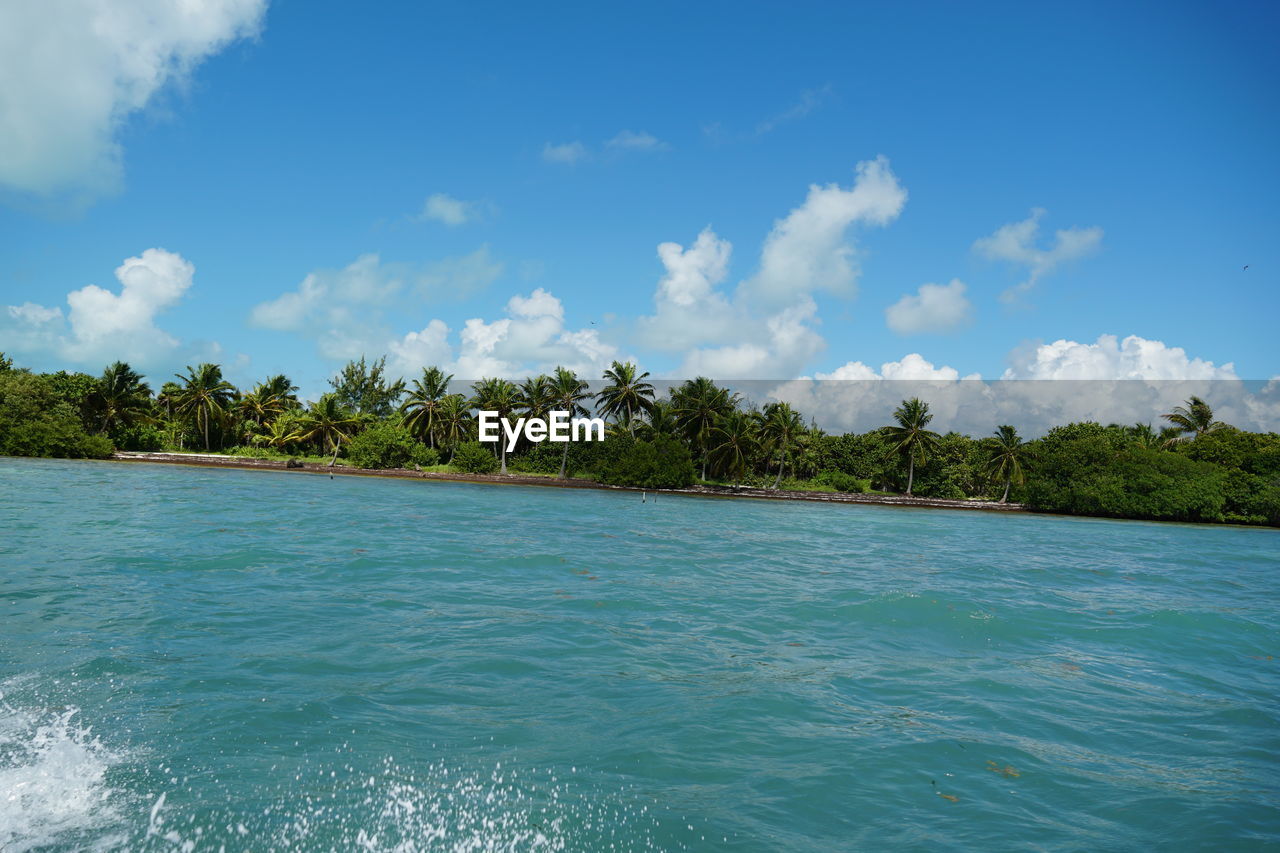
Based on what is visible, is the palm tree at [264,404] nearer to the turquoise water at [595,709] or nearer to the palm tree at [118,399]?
the palm tree at [118,399]

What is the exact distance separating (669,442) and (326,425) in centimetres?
3718

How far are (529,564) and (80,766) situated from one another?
518 inches

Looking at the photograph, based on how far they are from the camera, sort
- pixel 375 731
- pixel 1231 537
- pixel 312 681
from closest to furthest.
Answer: pixel 375 731 < pixel 312 681 < pixel 1231 537

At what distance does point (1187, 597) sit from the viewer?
19.3 metres

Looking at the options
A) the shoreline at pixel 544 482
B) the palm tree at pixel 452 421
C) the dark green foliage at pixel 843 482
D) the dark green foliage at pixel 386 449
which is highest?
the palm tree at pixel 452 421

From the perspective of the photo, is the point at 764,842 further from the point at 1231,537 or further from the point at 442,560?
the point at 1231,537

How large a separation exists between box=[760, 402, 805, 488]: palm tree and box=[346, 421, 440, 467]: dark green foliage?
37.0m

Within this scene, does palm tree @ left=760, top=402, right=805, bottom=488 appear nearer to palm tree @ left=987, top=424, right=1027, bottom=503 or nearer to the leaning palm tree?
palm tree @ left=987, top=424, right=1027, bottom=503

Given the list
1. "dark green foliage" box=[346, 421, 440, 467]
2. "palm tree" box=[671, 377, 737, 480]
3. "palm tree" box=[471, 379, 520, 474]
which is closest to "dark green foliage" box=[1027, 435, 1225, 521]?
"palm tree" box=[671, 377, 737, 480]

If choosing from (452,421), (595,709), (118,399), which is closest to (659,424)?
(452,421)

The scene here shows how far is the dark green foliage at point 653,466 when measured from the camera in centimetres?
7350

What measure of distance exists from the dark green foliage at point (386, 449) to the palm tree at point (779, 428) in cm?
3704

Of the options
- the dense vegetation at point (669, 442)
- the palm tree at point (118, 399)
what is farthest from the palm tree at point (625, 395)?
the palm tree at point (118, 399)

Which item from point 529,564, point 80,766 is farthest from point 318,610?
point 529,564
